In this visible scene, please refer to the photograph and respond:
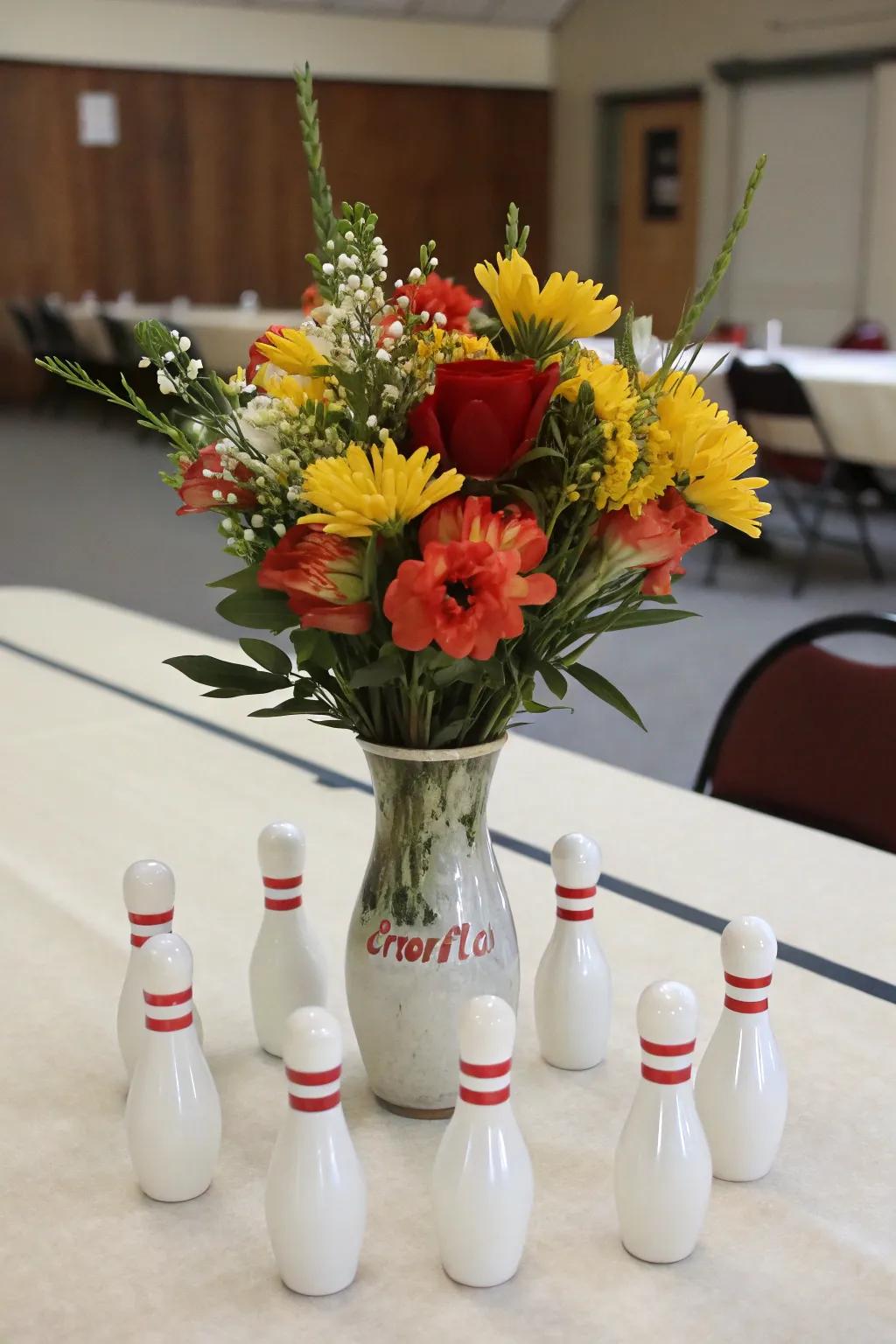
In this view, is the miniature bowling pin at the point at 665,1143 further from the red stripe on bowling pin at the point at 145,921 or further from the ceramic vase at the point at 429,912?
the red stripe on bowling pin at the point at 145,921

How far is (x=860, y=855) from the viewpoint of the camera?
1.51 metres

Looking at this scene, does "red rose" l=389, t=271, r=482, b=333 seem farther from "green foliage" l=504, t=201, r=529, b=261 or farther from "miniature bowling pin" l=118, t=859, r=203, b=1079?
"miniature bowling pin" l=118, t=859, r=203, b=1079

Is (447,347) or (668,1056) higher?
(447,347)

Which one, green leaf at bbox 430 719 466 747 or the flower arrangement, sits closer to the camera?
the flower arrangement

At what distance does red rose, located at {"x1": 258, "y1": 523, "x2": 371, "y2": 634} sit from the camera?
2.68 ft

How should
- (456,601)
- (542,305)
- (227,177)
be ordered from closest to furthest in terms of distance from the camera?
(456,601), (542,305), (227,177)

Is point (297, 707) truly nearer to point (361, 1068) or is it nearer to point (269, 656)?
point (269, 656)

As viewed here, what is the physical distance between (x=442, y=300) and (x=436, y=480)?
18 cm

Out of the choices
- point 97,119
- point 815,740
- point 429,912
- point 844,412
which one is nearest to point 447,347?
point 429,912

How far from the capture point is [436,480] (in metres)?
0.82

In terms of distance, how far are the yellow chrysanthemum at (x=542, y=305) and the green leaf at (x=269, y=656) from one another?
0.24 metres

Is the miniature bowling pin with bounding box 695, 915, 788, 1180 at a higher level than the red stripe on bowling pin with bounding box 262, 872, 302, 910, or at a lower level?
lower

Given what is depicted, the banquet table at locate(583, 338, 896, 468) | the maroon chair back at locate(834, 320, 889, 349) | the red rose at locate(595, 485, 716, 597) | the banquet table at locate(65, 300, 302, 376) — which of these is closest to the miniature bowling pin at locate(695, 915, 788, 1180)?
the red rose at locate(595, 485, 716, 597)

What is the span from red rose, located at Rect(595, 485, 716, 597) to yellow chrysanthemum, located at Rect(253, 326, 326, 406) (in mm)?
191
